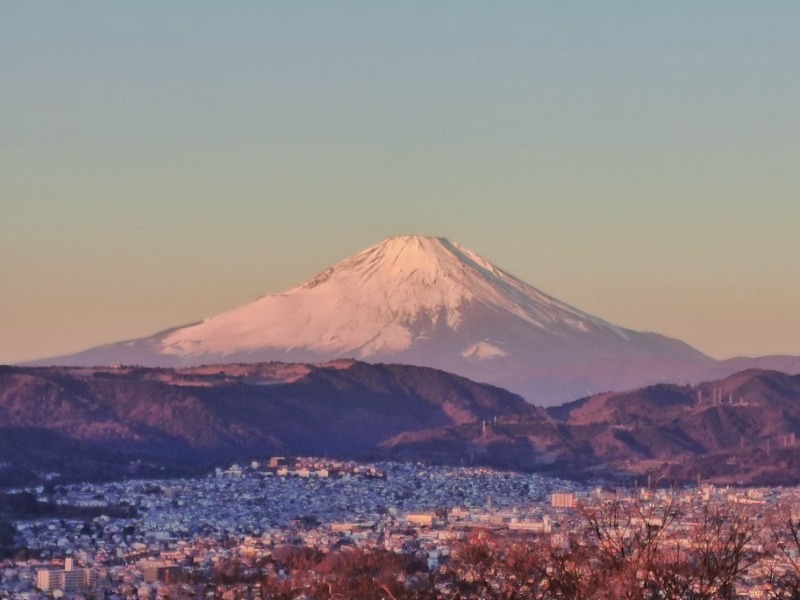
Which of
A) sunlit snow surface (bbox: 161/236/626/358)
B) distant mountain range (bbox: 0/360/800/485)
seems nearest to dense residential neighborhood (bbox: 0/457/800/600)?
distant mountain range (bbox: 0/360/800/485)

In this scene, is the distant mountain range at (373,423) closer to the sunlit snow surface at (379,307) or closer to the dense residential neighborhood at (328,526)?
the dense residential neighborhood at (328,526)

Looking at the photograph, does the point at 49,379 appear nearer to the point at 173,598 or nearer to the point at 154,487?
the point at 154,487

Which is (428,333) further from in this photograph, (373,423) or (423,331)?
(373,423)

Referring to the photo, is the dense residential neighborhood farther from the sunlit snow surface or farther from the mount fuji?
the sunlit snow surface

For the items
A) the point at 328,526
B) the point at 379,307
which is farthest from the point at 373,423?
the point at 328,526

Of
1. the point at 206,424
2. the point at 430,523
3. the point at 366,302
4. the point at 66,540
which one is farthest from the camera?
the point at 366,302

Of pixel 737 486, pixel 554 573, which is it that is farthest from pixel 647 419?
pixel 554 573
